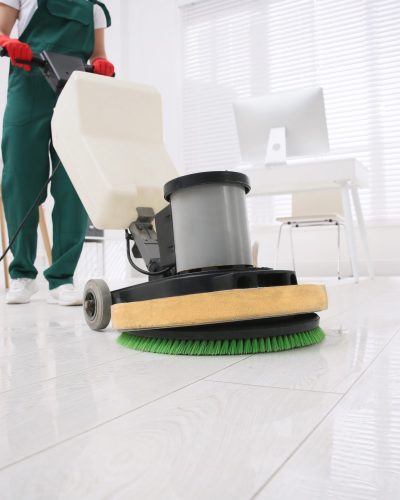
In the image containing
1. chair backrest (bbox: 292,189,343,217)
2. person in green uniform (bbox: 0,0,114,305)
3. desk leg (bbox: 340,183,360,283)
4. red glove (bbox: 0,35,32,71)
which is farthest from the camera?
chair backrest (bbox: 292,189,343,217)

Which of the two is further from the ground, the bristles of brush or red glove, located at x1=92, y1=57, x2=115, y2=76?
red glove, located at x1=92, y1=57, x2=115, y2=76

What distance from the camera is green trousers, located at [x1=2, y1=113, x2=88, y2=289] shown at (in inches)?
71.3

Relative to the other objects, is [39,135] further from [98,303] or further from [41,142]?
[98,303]

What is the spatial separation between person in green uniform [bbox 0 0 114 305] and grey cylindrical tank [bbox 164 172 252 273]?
102cm

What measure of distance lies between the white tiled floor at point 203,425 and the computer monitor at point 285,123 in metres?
1.78

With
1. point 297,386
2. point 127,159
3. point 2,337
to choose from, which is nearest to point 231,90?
point 127,159

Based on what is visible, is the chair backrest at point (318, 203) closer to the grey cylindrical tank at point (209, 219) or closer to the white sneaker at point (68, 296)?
the white sneaker at point (68, 296)

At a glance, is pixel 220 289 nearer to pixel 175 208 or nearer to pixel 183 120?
pixel 175 208

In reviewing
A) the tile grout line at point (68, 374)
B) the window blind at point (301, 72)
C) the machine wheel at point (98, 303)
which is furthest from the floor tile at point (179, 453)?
the window blind at point (301, 72)

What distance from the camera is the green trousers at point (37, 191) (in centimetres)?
181

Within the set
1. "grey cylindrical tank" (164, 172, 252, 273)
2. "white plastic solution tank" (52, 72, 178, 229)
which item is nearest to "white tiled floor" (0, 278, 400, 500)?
"grey cylindrical tank" (164, 172, 252, 273)

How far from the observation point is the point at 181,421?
19.2 inches

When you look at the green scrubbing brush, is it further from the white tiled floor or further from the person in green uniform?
the person in green uniform

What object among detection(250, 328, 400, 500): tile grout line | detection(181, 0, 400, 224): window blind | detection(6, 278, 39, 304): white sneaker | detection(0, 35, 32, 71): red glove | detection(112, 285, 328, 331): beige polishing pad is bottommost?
detection(250, 328, 400, 500): tile grout line
